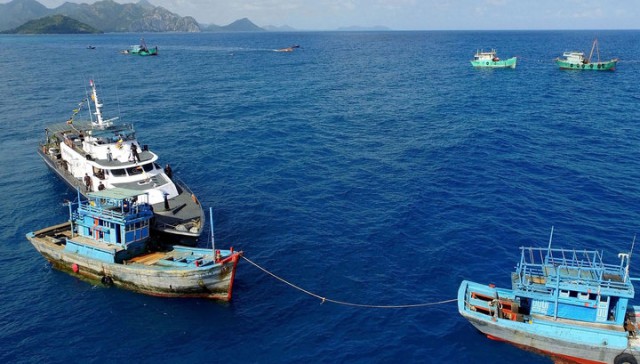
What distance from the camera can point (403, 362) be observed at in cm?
3012

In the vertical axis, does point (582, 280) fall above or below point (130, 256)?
above

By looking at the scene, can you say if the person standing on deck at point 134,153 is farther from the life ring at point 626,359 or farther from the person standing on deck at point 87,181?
the life ring at point 626,359

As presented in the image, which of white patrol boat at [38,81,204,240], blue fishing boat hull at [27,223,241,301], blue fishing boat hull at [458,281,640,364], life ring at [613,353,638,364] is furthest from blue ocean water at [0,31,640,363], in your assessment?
life ring at [613,353,638,364]

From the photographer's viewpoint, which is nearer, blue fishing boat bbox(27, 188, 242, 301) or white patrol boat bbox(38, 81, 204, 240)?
blue fishing boat bbox(27, 188, 242, 301)

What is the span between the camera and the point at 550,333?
30047mm

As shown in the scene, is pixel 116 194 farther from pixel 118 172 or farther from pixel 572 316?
pixel 572 316

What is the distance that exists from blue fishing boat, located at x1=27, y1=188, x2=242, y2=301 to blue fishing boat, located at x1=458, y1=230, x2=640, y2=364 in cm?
1851

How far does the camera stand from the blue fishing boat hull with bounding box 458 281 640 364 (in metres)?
29.1

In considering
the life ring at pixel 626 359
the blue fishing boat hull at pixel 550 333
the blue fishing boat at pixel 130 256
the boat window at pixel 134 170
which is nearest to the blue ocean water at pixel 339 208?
the blue fishing boat hull at pixel 550 333

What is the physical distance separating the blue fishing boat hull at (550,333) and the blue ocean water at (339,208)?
112 centimetres

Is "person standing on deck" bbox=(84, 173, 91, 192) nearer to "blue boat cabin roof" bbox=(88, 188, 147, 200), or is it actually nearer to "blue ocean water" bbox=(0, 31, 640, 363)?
"blue ocean water" bbox=(0, 31, 640, 363)

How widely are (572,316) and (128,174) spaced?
41666mm

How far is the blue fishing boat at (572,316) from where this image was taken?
29.3m

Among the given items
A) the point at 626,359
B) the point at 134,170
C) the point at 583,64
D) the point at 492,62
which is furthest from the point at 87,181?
the point at 583,64
